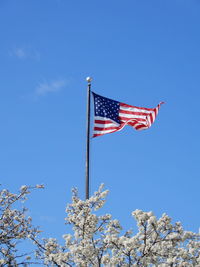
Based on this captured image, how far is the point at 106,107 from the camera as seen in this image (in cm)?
1998

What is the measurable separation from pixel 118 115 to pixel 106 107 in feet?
1.84

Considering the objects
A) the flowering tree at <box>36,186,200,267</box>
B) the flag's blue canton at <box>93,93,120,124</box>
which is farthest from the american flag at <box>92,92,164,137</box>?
the flowering tree at <box>36,186,200,267</box>

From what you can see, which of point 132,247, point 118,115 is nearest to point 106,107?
point 118,115

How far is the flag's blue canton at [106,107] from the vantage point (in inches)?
777

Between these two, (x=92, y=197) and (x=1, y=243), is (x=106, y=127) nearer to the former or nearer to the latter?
(x=92, y=197)

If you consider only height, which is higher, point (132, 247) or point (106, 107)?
point (106, 107)

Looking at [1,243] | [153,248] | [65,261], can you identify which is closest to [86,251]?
[65,261]

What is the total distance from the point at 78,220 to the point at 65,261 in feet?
4.65

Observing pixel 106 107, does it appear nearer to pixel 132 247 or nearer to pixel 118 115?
pixel 118 115

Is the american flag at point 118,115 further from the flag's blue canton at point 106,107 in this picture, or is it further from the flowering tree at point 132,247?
the flowering tree at point 132,247

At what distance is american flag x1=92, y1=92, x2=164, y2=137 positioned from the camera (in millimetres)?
19516

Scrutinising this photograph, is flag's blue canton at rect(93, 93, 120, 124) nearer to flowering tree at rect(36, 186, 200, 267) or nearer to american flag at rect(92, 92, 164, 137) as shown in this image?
american flag at rect(92, 92, 164, 137)

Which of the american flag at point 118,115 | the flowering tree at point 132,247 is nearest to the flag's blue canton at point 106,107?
the american flag at point 118,115

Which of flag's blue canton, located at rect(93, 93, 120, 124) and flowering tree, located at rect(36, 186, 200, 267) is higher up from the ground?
flag's blue canton, located at rect(93, 93, 120, 124)
